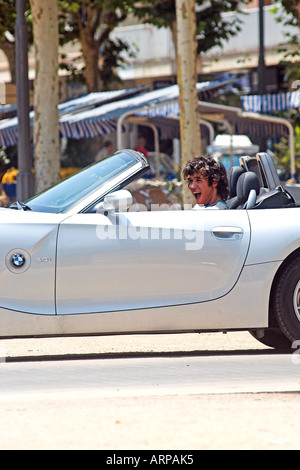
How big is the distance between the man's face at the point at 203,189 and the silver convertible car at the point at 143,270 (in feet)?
1.52

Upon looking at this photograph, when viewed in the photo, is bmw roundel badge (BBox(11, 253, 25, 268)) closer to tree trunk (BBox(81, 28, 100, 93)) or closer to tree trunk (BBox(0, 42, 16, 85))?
tree trunk (BBox(0, 42, 16, 85))

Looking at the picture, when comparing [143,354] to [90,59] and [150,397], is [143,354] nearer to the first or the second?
[150,397]

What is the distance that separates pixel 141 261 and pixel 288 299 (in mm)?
956

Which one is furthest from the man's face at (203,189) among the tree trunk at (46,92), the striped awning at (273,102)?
the striped awning at (273,102)

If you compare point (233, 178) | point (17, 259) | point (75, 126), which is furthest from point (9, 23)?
point (17, 259)

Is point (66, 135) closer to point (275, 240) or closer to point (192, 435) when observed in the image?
point (275, 240)

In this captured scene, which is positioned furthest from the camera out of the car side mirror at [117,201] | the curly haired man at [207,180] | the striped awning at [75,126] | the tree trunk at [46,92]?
the striped awning at [75,126]

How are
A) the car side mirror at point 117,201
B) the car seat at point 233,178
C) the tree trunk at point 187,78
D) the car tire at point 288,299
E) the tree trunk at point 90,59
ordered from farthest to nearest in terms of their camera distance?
the tree trunk at point 90,59 < the tree trunk at point 187,78 < the car seat at point 233,178 < the car tire at point 288,299 < the car side mirror at point 117,201

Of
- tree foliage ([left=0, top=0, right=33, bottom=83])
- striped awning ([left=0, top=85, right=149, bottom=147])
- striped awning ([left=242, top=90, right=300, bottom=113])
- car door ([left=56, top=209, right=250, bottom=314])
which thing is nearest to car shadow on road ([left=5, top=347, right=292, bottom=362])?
car door ([left=56, top=209, right=250, bottom=314])

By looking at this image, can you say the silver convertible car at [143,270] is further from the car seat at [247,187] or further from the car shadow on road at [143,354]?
the car shadow on road at [143,354]

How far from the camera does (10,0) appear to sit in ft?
88.4

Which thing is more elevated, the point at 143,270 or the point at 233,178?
the point at 233,178

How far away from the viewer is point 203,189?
738 centimetres

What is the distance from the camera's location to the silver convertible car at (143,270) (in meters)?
6.71
